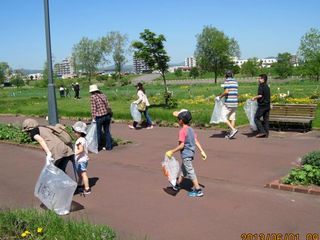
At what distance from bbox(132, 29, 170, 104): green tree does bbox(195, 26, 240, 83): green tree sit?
45.3m

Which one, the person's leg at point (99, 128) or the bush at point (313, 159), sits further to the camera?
the person's leg at point (99, 128)

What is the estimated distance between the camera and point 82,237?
201 inches

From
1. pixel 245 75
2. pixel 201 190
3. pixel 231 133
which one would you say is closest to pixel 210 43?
pixel 245 75

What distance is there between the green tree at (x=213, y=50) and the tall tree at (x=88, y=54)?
2825 cm

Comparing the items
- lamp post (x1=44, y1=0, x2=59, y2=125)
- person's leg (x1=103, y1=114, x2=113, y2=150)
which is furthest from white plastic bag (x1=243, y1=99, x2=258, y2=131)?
lamp post (x1=44, y1=0, x2=59, y2=125)

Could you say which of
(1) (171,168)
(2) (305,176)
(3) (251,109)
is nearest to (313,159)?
(2) (305,176)

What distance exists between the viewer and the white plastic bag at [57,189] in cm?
671

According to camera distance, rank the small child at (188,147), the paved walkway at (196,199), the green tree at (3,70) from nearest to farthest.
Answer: the paved walkway at (196,199), the small child at (188,147), the green tree at (3,70)

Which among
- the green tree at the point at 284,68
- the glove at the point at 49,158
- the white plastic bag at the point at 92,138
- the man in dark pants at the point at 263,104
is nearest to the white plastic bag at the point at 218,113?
the man in dark pants at the point at 263,104

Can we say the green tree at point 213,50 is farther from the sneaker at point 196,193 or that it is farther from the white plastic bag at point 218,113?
the sneaker at point 196,193

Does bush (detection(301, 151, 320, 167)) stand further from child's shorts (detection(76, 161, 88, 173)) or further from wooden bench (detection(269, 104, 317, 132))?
wooden bench (detection(269, 104, 317, 132))

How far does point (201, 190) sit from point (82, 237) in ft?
9.26

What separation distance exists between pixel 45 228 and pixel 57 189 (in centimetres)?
121

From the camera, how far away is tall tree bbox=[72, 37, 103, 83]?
90875 millimetres
